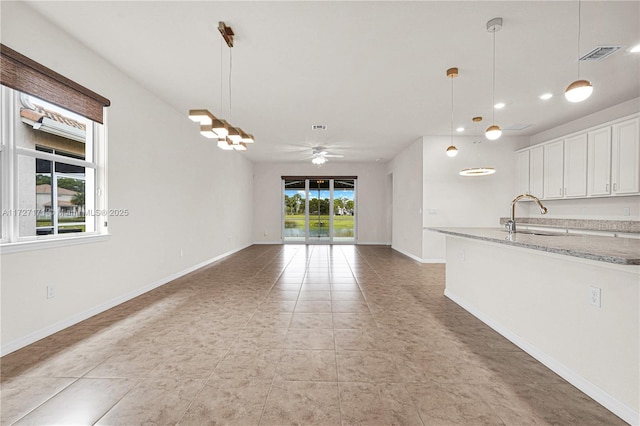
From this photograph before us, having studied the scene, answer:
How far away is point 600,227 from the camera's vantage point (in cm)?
485

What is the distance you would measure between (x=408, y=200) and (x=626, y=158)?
3994 mm

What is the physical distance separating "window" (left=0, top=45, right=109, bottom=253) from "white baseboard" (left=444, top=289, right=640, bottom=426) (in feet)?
14.1

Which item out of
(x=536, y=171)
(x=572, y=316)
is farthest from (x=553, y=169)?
(x=572, y=316)

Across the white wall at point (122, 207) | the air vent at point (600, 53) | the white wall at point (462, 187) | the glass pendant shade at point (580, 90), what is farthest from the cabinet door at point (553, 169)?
the white wall at point (122, 207)

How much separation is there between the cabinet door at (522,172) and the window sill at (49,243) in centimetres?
757

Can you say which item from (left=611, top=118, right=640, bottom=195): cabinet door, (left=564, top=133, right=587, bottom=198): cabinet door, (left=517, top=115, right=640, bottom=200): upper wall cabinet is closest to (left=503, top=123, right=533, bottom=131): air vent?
(left=517, top=115, right=640, bottom=200): upper wall cabinet

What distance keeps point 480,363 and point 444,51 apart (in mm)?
3043

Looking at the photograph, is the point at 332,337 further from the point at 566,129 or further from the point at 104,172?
the point at 566,129

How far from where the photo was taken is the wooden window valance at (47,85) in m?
2.26

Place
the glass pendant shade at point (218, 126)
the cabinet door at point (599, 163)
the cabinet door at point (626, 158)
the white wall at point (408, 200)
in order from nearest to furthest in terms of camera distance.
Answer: the glass pendant shade at point (218, 126), the cabinet door at point (626, 158), the cabinet door at point (599, 163), the white wall at point (408, 200)

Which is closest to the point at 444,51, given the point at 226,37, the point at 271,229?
the point at 226,37

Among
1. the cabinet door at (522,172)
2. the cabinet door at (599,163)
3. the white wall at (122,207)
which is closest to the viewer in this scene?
the white wall at (122,207)

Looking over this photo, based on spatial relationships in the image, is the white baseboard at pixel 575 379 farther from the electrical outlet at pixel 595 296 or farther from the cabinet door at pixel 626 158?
the cabinet door at pixel 626 158

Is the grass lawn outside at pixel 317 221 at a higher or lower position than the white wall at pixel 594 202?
lower
